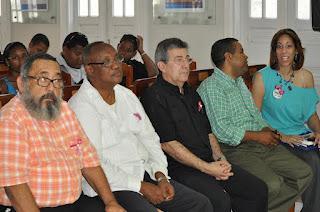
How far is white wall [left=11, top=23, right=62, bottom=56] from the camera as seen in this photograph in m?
8.09

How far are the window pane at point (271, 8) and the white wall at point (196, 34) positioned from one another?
0.55 meters

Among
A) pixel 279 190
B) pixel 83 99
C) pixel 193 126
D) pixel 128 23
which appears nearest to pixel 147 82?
pixel 193 126

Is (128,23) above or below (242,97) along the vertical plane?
above

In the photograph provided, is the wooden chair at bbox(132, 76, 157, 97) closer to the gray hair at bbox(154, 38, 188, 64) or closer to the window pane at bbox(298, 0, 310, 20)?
the gray hair at bbox(154, 38, 188, 64)

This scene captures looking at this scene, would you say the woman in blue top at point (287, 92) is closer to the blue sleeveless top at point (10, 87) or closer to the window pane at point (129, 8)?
the blue sleeveless top at point (10, 87)

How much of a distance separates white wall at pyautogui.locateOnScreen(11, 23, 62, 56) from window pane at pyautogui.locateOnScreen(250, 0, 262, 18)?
9.55ft

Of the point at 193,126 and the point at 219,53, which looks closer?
the point at 193,126

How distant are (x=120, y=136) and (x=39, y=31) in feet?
19.6

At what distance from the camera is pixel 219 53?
3346mm

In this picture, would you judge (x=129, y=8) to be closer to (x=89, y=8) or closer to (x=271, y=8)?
(x=89, y=8)

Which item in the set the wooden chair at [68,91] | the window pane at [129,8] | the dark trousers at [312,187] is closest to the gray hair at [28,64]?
the wooden chair at [68,91]

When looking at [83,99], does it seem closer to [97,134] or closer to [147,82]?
[97,134]

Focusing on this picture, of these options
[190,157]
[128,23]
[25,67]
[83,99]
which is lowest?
[190,157]

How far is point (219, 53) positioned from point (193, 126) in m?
0.60
